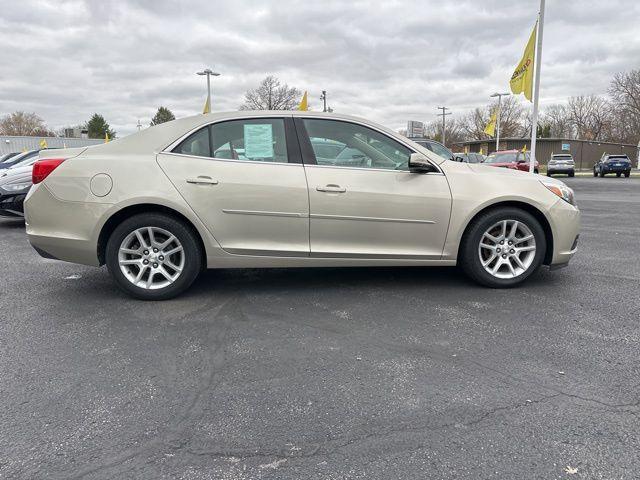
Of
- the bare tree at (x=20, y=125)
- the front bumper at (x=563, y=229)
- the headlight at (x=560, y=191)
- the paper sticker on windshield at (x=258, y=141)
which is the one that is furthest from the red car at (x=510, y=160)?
the bare tree at (x=20, y=125)

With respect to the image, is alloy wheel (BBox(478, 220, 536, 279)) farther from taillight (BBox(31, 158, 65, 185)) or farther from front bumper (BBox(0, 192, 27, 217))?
front bumper (BBox(0, 192, 27, 217))

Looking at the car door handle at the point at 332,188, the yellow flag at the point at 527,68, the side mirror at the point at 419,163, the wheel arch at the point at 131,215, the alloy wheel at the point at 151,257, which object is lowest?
the alloy wheel at the point at 151,257

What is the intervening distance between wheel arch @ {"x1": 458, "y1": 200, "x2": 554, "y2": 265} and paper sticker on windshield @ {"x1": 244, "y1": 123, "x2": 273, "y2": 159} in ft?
6.23

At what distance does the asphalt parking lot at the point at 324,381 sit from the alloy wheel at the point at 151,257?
8.2 inches

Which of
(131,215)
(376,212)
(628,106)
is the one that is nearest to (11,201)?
(131,215)

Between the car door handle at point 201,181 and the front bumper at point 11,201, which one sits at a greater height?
the car door handle at point 201,181

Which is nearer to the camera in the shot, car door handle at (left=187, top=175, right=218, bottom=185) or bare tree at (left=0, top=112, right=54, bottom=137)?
car door handle at (left=187, top=175, right=218, bottom=185)

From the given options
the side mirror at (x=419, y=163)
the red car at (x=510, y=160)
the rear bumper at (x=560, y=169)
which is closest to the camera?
the side mirror at (x=419, y=163)

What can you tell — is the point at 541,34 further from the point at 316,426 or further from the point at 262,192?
the point at 316,426

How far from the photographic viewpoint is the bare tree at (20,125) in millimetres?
74775

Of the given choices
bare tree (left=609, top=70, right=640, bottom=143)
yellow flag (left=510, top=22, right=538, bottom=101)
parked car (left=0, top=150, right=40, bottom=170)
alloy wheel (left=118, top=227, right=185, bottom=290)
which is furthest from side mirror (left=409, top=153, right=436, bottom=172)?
bare tree (left=609, top=70, right=640, bottom=143)

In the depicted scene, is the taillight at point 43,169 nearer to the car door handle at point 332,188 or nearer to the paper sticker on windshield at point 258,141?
the paper sticker on windshield at point 258,141

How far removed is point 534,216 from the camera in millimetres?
4348

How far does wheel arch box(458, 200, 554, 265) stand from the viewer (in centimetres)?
426
